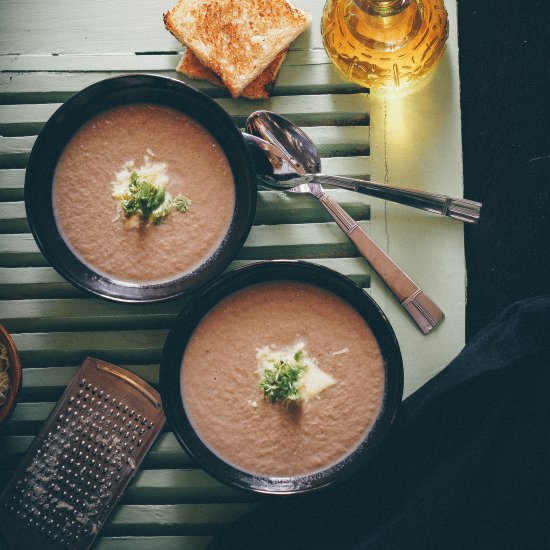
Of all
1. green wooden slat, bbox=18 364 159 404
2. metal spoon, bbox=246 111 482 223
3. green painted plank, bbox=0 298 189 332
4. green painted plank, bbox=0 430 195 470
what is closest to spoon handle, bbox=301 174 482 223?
metal spoon, bbox=246 111 482 223

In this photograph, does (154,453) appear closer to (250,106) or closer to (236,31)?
(250,106)

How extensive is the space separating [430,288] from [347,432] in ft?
1.28

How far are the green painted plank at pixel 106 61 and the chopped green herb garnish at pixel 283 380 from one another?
714 mm

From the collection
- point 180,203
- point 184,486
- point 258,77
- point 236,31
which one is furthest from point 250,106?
point 184,486

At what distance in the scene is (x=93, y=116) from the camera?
143cm

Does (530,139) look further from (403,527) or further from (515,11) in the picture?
(403,527)

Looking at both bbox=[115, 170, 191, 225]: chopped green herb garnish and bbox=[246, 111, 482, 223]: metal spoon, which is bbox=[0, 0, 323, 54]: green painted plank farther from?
bbox=[115, 170, 191, 225]: chopped green herb garnish

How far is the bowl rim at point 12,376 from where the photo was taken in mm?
1381

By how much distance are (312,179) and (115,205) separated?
45cm

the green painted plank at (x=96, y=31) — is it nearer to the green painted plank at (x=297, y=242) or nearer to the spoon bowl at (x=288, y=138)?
the spoon bowl at (x=288, y=138)

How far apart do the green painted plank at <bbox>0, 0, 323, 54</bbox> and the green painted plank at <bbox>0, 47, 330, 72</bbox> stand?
15 millimetres

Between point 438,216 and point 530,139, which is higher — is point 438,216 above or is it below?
below

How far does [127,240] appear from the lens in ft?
4.61

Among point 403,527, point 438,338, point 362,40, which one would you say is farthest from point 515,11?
point 403,527
